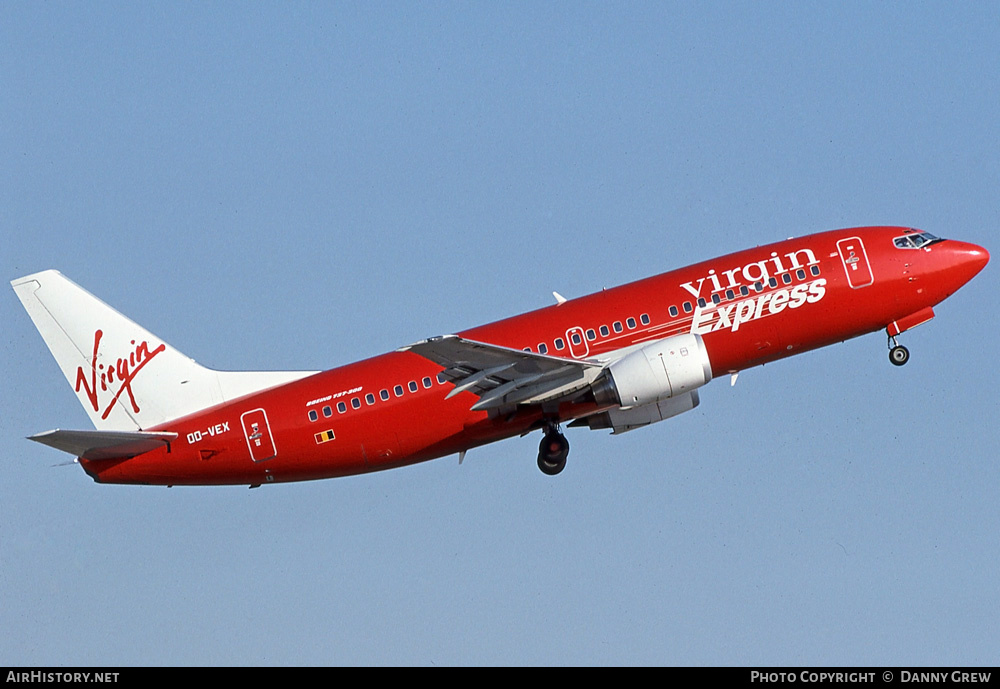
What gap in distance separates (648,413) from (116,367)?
18.4 meters

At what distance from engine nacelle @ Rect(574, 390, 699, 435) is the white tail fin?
1039 cm

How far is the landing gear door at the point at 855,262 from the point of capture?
147 feet

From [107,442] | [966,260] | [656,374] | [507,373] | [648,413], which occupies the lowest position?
[648,413]

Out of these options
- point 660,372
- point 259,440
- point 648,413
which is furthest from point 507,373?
point 259,440

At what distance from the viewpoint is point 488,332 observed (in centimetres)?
4525

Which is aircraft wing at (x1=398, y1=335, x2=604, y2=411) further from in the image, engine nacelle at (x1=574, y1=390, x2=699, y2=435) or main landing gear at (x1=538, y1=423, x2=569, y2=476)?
engine nacelle at (x1=574, y1=390, x2=699, y2=435)

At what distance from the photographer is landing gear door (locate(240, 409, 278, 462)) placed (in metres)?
45.0

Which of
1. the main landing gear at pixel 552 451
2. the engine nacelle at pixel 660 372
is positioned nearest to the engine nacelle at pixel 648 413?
the main landing gear at pixel 552 451
